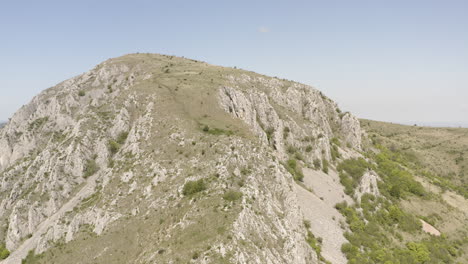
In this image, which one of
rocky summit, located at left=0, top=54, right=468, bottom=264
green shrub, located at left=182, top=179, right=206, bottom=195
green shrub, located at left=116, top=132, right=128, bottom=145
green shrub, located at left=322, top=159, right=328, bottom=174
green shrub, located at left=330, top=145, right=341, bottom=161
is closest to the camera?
rocky summit, located at left=0, top=54, right=468, bottom=264

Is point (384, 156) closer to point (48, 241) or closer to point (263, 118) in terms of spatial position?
point (263, 118)

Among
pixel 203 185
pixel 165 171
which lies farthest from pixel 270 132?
pixel 203 185

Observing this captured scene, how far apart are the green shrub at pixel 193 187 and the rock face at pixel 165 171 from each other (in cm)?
77

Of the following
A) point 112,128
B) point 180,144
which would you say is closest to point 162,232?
point 180,144

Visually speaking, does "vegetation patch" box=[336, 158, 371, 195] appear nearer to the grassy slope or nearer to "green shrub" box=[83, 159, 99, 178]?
the grassy slope

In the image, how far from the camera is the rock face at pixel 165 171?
120ft

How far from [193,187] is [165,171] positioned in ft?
27.8

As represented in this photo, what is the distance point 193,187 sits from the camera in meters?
42.5

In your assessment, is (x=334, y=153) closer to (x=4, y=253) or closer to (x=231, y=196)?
(x=231, y=196)

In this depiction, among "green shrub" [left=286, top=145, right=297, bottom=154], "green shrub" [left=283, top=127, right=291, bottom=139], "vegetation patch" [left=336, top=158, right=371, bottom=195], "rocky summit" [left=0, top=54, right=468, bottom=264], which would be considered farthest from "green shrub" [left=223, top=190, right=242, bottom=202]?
"vegetation patch" [left=336, top=158, right=371, bottom=195]

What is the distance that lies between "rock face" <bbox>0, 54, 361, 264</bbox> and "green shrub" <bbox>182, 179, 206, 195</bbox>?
0.77 m


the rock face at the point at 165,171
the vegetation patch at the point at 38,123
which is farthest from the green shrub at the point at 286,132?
the vegetation patch at the point at 38,123

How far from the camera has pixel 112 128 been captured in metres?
66.4

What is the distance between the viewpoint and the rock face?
36.7 metres
